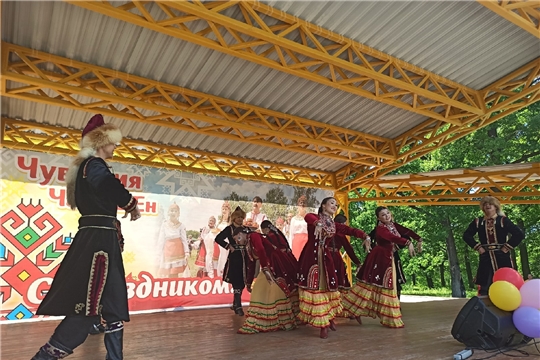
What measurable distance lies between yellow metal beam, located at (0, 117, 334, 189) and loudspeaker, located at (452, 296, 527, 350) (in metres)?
5.80

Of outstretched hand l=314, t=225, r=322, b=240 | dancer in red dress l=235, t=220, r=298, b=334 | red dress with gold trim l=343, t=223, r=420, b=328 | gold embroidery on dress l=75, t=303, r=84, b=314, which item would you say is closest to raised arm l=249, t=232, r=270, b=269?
dancer in red dress l=235, t=220, r=298, b=334

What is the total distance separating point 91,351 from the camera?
3912mm

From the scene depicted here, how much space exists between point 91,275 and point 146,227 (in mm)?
5273

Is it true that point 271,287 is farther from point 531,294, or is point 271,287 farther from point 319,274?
point 531,294

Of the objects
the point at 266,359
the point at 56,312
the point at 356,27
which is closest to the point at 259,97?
the point at 356,27

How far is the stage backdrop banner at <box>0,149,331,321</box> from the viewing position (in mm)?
6535

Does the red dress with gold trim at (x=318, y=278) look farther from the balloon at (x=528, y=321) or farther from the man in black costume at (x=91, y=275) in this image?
the man in black costume at (x=91, y=275)

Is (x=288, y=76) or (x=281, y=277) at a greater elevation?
(x=288, y=76)

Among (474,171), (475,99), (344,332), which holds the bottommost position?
(344,332)

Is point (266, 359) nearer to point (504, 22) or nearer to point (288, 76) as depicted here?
point (288, 76)

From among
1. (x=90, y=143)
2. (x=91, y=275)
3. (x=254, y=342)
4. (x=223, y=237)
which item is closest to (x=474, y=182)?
(x=223, y=237)

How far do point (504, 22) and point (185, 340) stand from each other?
5.49m

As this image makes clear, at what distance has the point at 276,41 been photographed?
4504 millimetres

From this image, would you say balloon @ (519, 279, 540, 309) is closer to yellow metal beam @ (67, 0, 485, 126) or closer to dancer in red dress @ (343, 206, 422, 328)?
dancer in red dress @ (343, 206, 422, 328)
